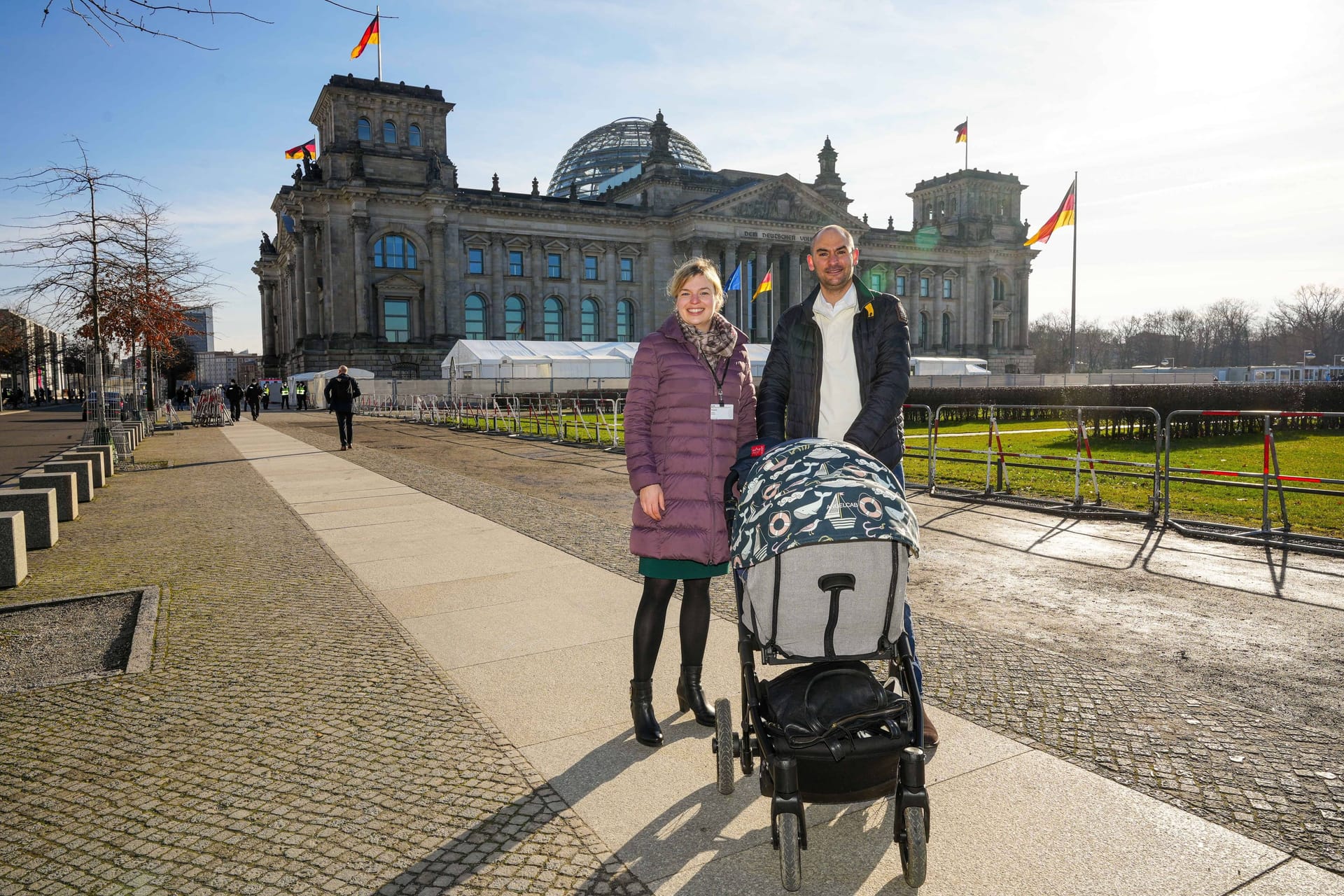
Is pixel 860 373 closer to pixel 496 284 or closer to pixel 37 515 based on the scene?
pixel 37 515

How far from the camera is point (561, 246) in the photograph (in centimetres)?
7731

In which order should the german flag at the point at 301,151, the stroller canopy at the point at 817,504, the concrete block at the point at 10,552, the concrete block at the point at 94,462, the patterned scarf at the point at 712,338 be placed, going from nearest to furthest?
the stroller canopy at the point at 817,504 → the patterned scarf at the point at 712,338 → the concrete block at the point at 10,552 → the concrete block at the point at 94,462 → the german flag at the point at 301,151

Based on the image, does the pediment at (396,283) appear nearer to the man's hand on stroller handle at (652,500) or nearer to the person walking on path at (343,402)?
the person walking on path at (343,402)

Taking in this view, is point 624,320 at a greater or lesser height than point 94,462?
greater

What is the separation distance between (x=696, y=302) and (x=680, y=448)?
703 mm

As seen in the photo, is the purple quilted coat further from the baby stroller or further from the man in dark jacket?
the baby stroller

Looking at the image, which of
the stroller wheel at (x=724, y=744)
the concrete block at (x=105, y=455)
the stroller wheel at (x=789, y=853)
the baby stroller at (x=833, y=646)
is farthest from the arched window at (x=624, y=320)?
the stroller wheel at (x=789, y=853)

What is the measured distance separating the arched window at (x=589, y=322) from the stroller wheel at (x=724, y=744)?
76.3 metres

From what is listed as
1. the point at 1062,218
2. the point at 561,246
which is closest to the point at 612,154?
the point at 561,246

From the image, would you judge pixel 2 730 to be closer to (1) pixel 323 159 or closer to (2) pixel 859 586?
(2) pixel 859 586

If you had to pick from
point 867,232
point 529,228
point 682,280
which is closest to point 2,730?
point 682,280

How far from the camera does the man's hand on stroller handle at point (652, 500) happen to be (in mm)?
4141

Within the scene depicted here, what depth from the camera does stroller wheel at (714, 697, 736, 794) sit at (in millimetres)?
3721

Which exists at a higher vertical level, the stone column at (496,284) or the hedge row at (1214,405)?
the stone column at (496,284)
